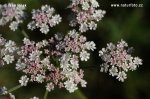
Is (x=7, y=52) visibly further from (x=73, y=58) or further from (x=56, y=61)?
(x=73, y=58)

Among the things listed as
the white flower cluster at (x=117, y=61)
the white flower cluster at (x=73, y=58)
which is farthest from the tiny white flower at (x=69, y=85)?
the white flower cluster at (x=117, y=61)

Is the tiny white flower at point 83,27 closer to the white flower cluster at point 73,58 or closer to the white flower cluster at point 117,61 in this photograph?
the white flower cluster at point 73,58

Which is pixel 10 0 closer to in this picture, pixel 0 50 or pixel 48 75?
pixel 0 50

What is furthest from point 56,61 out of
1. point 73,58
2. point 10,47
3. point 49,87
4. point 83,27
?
point 10,47

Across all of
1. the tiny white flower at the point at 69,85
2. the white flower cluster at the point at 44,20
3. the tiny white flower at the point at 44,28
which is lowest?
the tiny white flower at the point at 69,85

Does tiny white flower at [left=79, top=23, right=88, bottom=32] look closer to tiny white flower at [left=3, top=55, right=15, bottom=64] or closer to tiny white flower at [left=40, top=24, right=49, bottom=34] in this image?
tiny white flower at [left=40, top=24, right=49, bottom=34]

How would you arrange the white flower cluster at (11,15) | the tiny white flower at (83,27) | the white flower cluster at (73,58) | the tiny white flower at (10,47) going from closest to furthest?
the white flower cluster at (73,58)
the tiny white flower at (83,27)
the tiny white flower at (10,47)
the white flower cluster at (11,15)
